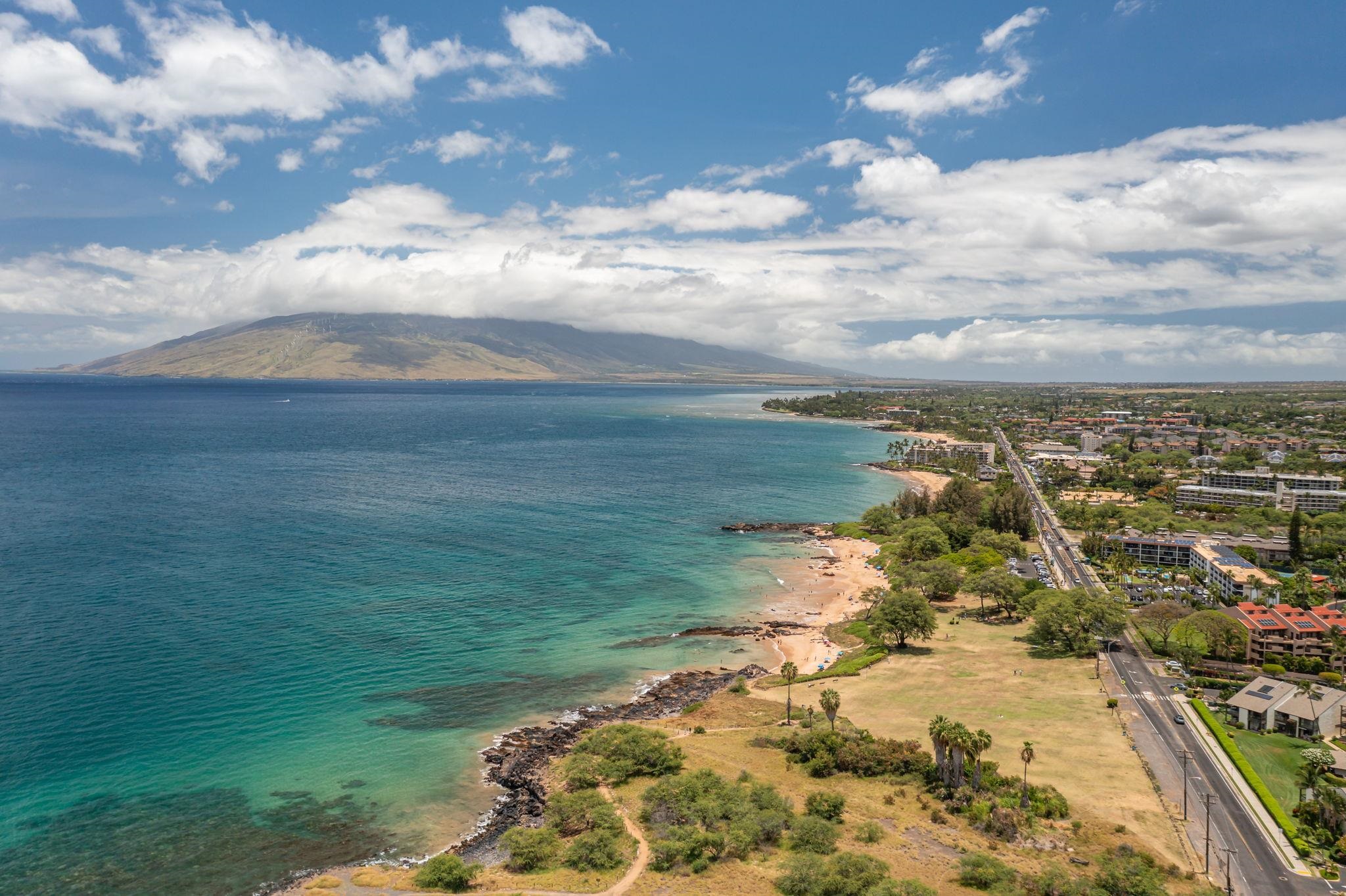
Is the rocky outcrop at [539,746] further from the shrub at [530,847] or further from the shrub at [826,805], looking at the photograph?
the shrub at [826,805]

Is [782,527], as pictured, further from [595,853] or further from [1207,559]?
[595,853]

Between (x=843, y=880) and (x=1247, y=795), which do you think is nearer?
(x=843, y=880)

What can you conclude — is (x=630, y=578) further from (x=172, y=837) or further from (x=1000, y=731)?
(x=172, y=837)

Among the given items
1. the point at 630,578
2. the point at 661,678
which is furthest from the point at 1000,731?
the point at 630,578

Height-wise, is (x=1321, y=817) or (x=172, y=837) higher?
(x=1321, y=817)

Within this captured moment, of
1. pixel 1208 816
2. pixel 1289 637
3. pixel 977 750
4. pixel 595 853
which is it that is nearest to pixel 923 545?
pixel 1289 637

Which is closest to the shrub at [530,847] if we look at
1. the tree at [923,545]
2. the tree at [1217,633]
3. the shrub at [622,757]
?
the shrub at [622,757]
